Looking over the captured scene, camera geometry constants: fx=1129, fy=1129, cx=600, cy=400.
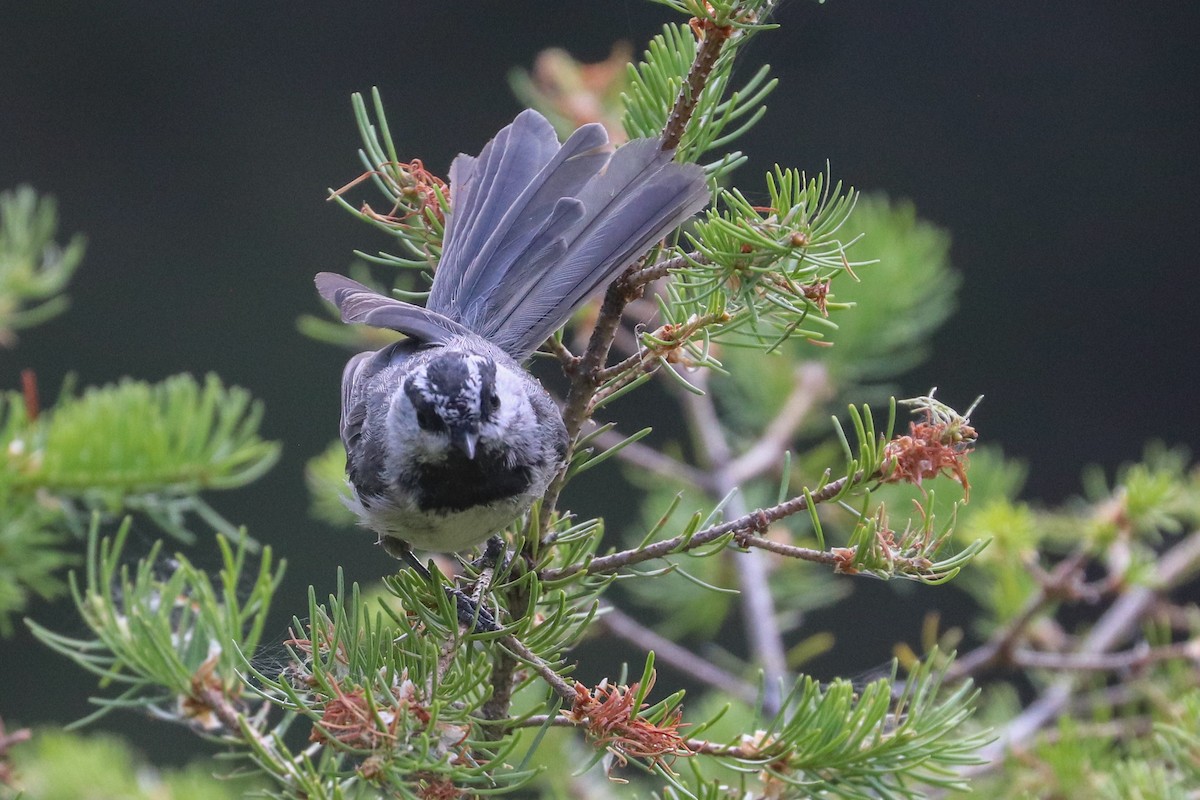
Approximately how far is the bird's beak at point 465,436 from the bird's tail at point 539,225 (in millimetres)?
82

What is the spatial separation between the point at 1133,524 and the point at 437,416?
26.0 inches

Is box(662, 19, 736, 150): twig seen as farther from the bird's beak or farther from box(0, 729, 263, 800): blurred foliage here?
box(0, 729, 263, 800): blurred foliage

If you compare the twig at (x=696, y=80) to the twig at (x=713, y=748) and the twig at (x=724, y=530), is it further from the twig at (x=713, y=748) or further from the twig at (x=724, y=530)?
the twig at (x=713, y=748)

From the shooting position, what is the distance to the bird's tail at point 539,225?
816mm

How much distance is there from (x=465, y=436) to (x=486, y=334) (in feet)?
0.38

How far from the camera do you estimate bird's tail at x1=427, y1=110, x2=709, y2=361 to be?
32.1 inches

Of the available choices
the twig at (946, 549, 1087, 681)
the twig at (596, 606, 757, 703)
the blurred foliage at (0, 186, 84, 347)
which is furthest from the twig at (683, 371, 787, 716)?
the blurred foliage at (0, 186, 84, 347)

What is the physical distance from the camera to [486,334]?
1.05 meters

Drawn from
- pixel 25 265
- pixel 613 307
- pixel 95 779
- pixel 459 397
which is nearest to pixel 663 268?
pixel 613 307

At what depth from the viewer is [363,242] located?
2695 millimetres

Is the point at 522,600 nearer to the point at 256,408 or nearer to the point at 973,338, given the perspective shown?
the point at 256,408

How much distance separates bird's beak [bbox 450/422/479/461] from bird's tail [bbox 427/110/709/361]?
0.27 ft

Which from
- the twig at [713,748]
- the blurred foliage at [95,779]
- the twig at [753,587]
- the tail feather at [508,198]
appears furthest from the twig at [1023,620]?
the blurred foliage at [95,779]

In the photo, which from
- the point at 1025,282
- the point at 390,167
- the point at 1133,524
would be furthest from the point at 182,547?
the point at 1025,282
